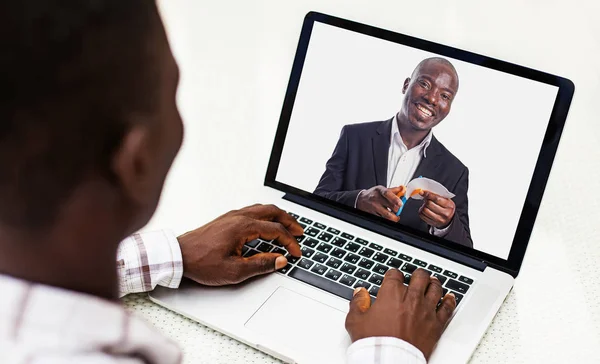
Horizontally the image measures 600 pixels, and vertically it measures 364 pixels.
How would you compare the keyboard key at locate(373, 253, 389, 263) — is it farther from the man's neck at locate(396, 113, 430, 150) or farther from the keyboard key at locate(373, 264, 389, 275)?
the man's neck at locate(396, 113, 430, 150)

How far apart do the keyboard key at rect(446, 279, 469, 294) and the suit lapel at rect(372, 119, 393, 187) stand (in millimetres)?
140

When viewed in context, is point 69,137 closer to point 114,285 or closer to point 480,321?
point 114,285

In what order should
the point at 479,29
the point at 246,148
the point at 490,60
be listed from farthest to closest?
1. the point at 479,29
2. the point at 246,148
3. the point at 490,60

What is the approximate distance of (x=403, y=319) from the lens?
716 mm

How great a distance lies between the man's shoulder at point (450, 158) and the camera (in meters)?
0.85

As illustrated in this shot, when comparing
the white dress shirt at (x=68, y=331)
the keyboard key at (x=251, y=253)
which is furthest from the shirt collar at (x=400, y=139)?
the white dress shirt at (x=68, y=331)

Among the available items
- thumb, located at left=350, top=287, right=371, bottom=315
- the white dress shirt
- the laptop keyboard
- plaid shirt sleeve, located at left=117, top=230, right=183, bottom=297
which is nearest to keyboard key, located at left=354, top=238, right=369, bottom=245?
the laptop keyboard

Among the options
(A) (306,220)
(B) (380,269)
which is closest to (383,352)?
(B) (380,269)

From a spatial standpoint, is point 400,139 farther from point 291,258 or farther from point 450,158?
point 291,258

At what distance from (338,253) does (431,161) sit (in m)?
0.15

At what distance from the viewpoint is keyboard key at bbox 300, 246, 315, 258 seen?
854mm

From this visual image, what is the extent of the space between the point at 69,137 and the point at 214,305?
0.48 metres

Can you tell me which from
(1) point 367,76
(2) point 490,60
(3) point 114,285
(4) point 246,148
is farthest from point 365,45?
(3) point 114,285

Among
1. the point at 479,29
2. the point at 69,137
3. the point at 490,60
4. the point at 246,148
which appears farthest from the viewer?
the point at 479,29
